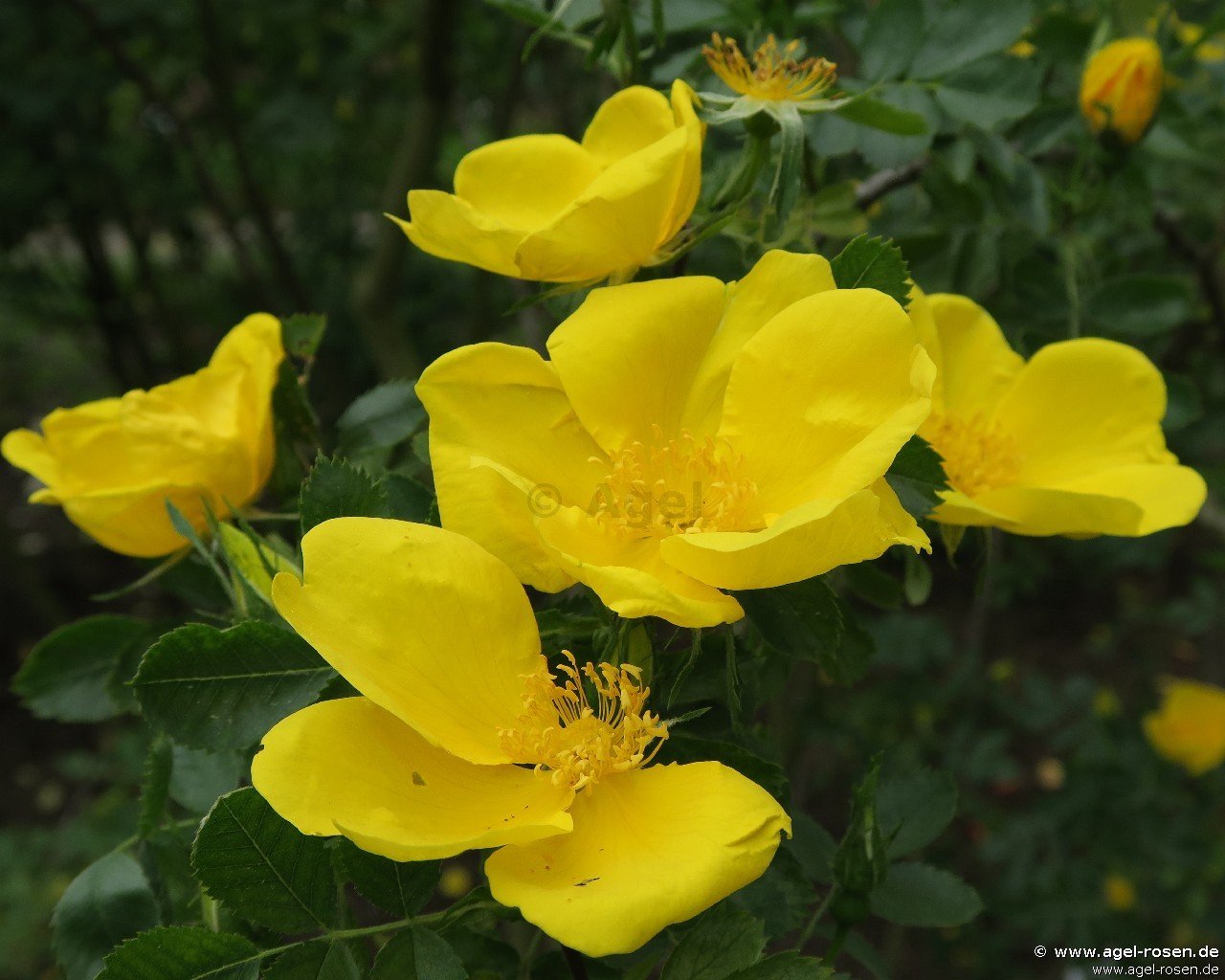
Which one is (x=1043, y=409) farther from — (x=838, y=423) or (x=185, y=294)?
(x=185, y=294)

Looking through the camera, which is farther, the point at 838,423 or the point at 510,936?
the point at 510,936

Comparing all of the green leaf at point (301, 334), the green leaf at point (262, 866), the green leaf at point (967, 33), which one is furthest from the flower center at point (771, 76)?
the green leaf at point (262, 866)

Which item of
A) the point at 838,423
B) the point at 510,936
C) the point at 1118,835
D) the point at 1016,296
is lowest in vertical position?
the point at 1118,835

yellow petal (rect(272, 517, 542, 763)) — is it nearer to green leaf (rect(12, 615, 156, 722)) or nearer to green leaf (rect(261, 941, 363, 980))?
green leaf (rect(261, 941, 363, 980))

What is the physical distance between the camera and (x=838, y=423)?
0.67 meters

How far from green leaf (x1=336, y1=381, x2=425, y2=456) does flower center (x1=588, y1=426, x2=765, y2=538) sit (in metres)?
0.26

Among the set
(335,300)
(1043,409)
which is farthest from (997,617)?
(1043,409)

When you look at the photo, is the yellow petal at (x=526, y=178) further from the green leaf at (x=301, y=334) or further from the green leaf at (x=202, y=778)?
the green leaf at (x=202, y=778)

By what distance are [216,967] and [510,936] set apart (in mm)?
374

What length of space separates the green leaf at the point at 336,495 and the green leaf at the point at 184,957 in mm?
258

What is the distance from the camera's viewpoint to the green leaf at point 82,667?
99 cm

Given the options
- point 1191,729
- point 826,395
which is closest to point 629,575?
point 826,395

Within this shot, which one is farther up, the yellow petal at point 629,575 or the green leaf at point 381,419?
the yellow petal at point 629,575

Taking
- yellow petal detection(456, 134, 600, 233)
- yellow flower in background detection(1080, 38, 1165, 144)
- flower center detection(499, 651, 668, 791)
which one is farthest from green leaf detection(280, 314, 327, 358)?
yellow flower in background detection(1080, 38, 1165, 144)
